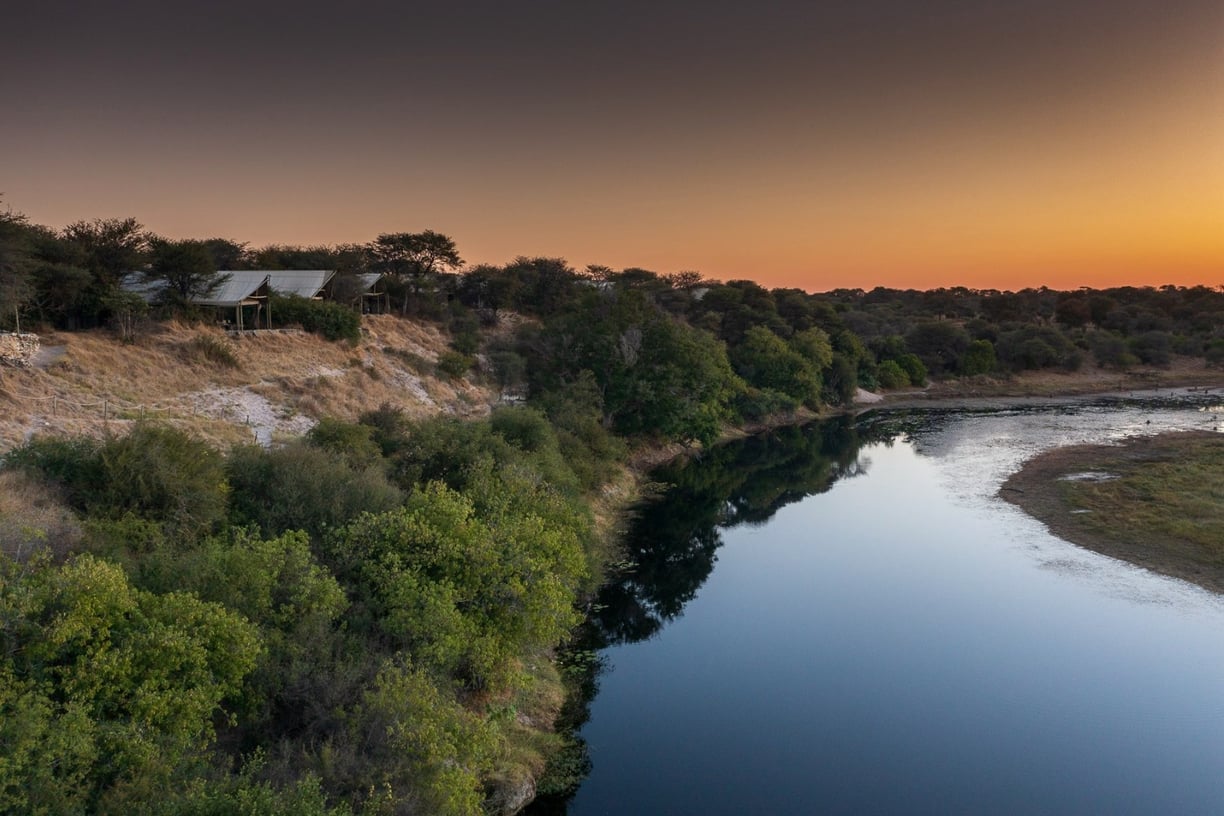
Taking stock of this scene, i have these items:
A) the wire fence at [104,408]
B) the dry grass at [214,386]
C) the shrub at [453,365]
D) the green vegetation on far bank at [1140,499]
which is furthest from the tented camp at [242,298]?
the green vegetation on far bank at [1140,499]

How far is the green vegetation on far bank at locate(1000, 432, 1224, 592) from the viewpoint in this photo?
2747 centimetres

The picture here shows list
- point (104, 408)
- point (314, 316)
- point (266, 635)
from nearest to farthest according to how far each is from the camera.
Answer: point (266, 635)
point (104, 408)
point (314, 316)

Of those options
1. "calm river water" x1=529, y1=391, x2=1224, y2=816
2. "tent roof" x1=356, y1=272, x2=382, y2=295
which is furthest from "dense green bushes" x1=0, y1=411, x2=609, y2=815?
"tent roof" x1=356, y1=272, x2=382, y2=295

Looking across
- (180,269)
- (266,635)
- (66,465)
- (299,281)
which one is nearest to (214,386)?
(180,269)

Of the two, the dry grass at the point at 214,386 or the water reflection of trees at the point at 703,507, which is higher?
the dry grass at the point at 214,386

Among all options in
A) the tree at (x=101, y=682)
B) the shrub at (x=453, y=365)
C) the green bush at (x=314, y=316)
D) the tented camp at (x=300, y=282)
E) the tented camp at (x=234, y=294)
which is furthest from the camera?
the shrub at (x=453, y=365)

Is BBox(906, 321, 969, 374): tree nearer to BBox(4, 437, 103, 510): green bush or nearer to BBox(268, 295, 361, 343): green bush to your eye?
BBox(268, 295, 361, 343): green bush

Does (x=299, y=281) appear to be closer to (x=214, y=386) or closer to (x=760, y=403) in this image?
(x=214, y=386)

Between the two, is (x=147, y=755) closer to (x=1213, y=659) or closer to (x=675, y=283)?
(x=1213, y=659)

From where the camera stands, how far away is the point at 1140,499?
34.6 m

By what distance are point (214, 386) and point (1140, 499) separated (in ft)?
141

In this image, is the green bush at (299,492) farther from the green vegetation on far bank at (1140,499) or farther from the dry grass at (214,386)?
the green vegetation on far bank at (1140,499)

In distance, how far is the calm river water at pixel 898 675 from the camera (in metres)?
15.3

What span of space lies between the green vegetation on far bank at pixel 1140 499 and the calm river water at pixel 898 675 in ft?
4.98
